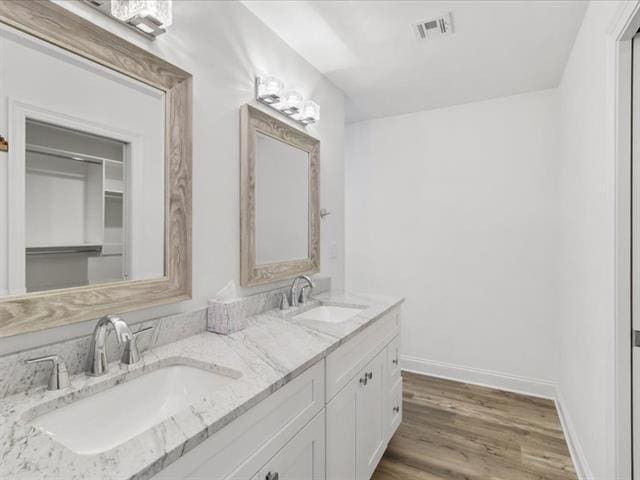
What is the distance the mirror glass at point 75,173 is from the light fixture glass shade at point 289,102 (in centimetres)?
80

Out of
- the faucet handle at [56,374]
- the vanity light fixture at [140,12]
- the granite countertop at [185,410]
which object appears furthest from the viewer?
the vanity light fixture at [140,12]

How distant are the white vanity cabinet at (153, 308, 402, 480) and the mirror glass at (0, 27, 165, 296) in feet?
2.15

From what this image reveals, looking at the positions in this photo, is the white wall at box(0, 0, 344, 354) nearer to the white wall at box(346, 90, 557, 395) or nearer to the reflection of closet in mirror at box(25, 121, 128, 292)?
the reflection of closet in mirror at box(25, 121, 128, 292)

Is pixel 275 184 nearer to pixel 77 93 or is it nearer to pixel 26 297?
pixel 77 93

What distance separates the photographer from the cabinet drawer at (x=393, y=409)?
206 cm

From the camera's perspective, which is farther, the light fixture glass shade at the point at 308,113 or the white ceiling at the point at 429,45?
the light fixture glass shade at the point at 308,113

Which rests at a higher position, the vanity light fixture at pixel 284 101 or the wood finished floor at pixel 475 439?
the vanity light fixture at pixel 284 101

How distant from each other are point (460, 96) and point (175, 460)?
10.3ft

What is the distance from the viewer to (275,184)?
6.71 ft

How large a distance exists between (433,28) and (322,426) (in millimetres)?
2070

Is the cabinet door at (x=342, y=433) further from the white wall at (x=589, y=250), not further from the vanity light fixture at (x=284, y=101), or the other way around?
the vanity light fixture at (x=284, y=101)

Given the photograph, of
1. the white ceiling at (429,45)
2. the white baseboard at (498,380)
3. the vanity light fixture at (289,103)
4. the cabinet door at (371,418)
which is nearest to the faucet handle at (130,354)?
the cabinet door at (371,418)

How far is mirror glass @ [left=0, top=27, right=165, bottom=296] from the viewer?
96 centimetres

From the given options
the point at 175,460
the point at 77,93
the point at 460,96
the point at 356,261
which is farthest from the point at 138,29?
the point at 356,261
